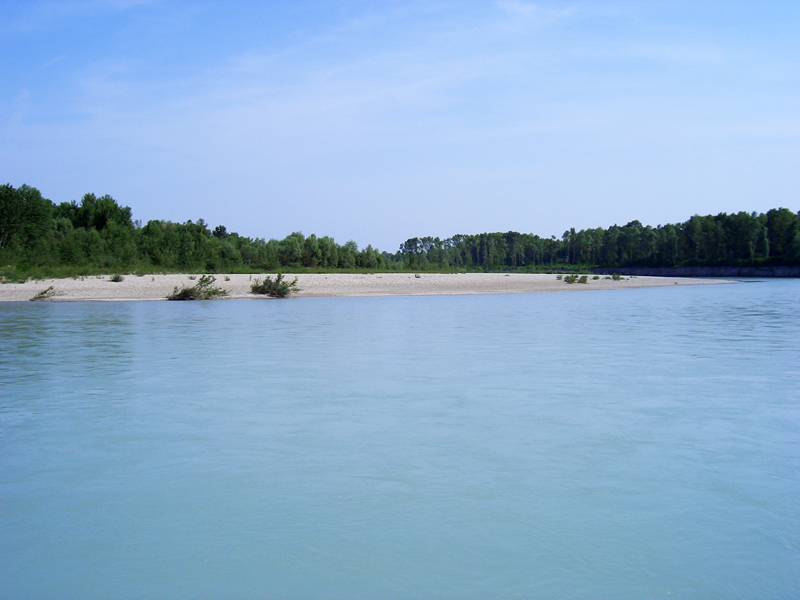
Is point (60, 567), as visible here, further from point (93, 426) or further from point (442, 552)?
point (93, 426)

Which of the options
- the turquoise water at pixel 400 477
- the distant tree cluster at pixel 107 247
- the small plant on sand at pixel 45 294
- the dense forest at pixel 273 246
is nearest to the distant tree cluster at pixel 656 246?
the dense forest at pixel 273 246

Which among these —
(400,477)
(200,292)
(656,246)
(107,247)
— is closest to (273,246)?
(107,247)

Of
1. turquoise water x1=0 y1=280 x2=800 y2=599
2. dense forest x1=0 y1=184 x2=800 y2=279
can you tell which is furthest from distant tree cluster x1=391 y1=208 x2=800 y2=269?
turquoise water x1=0 y1=280 x2=800 y2=599

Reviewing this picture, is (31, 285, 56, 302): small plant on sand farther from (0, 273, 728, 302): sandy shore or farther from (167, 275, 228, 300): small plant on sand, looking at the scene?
(167, 275, 228, 300): small plant on sand

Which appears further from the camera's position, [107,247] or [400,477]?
[107,247]

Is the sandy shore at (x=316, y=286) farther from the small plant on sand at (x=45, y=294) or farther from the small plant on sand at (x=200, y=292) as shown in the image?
the small plant on sand at (x=200, y=292)

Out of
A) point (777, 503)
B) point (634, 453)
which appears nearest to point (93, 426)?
point (634, 453)

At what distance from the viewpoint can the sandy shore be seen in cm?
3222

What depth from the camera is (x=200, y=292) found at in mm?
33000

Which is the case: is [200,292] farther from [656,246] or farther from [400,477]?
[656,246]

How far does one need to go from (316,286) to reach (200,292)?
28.8 ft

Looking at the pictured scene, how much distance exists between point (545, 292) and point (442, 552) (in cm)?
4184

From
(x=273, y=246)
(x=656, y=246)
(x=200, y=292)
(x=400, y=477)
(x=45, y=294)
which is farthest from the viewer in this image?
(x=656, y=246)

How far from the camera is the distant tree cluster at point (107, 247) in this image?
39906mm
